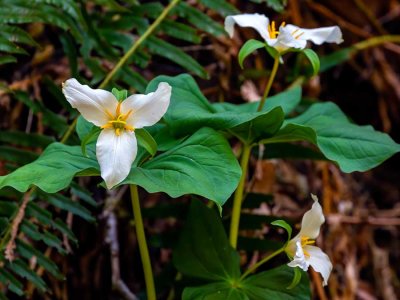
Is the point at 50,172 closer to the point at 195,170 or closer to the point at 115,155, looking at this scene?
the point at 115,155

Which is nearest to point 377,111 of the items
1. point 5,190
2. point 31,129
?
point 31,129

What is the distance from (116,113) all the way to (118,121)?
0.02 m

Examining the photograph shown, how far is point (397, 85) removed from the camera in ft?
8.01

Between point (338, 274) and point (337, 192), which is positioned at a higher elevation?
point (337, 192)

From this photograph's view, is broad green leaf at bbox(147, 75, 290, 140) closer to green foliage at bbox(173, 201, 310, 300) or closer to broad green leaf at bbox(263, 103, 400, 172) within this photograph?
broad green leaf at bbox(263, 103, 400, 172)

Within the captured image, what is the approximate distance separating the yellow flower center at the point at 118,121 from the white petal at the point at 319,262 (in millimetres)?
439

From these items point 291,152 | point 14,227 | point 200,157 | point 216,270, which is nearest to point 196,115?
point 200,157

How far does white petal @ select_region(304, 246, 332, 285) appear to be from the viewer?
3.47ft

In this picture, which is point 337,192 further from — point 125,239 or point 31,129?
point 31,129

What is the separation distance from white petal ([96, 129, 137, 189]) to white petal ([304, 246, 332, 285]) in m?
0.42

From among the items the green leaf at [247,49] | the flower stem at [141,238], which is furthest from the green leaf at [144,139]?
the green leaf at [247,49]

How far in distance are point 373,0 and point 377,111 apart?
0.55 metres

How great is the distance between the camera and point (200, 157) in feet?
3.34

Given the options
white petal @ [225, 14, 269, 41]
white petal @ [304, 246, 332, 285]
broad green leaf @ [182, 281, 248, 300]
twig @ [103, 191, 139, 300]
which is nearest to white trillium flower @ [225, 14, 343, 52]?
white petal @ [225, 14, 269, 41]
